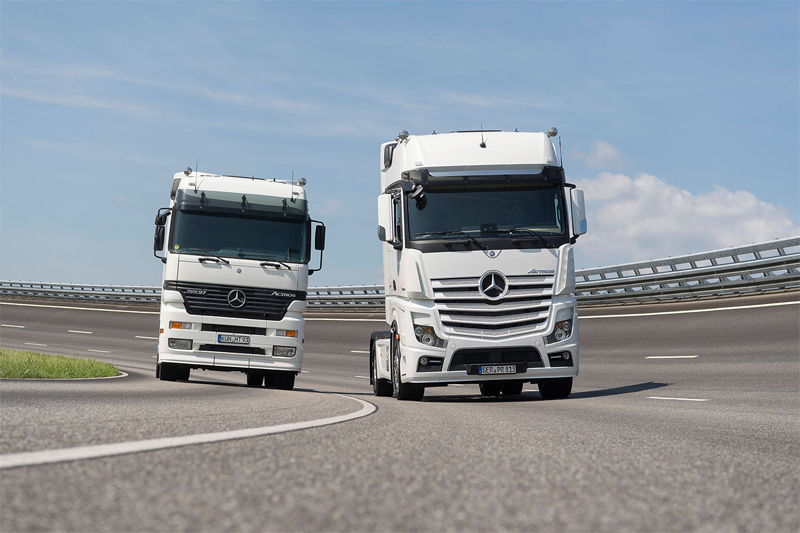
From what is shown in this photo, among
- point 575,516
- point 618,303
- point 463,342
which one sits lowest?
point 575,516

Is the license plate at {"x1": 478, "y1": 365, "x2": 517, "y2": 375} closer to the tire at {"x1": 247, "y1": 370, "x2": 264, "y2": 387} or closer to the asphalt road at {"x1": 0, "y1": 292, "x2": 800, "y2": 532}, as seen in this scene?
the asphalt road at {"x1": 0, "y1": 292, "x2": 800, "y2": 532}

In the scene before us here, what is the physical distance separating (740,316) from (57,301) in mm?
41180

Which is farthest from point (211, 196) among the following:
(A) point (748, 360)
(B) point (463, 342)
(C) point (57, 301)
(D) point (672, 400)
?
(C) point (57, 301)

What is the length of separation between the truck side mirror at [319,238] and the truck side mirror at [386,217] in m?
2.97

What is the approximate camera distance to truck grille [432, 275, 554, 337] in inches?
427

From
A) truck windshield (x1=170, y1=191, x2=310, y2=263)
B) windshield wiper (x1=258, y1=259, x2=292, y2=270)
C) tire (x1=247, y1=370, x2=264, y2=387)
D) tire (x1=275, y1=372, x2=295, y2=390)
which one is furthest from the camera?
tire (x1=247, y1=370, x2=264, y2=387)

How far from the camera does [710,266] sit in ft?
78.9

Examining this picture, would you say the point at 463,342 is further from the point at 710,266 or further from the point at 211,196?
the point at 710,266

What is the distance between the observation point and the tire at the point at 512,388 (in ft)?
42.5

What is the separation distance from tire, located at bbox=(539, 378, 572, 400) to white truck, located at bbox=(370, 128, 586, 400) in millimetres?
18

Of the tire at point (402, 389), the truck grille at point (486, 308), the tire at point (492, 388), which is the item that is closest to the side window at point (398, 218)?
the truck grille at point (486, 308)

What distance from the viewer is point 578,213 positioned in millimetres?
11312

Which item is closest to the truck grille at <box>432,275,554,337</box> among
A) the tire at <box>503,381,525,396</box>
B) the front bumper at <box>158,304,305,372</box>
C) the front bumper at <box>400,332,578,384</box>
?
the front bumper at <box>400,332,578,384</box>

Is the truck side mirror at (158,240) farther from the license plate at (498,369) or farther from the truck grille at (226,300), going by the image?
the license plate at (498,369)
